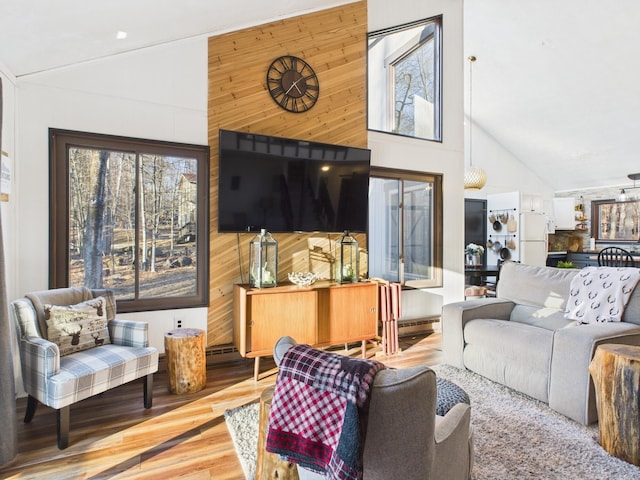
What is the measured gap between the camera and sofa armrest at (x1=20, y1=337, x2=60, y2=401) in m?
2.24

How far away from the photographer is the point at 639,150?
690cm

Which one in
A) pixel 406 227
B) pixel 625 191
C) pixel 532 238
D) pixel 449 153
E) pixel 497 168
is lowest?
pixel 532 238

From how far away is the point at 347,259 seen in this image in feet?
13.6

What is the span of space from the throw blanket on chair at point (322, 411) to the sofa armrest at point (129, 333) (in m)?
1.89

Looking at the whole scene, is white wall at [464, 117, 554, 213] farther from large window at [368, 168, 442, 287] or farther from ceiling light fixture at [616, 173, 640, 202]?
large window at [368, 168, 442, 287]

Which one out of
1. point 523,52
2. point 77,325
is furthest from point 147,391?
point 523,52

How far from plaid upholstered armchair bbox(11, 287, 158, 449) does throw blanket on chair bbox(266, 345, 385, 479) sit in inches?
66.2

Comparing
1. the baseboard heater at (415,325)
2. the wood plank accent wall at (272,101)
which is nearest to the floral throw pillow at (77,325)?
the wood plank accent wall at (272,101)

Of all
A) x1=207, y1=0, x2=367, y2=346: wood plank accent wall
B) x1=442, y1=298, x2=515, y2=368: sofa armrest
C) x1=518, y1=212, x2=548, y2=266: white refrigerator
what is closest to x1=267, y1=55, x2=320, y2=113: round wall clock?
x1=207, y1=0, x2=367, y2=346: wood plank accent wall

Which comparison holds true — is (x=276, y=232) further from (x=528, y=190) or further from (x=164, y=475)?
(x=528, y=190)

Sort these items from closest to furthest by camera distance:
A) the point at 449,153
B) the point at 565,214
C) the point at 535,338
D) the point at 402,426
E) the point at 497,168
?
the point at 402,426 → the point at 535,338 → the point at 449,153 → the point at 497,168 → the point at 565,214

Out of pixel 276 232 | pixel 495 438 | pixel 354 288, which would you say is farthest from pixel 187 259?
pixel 495 438

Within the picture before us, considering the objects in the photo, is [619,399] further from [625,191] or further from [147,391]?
[625,191]

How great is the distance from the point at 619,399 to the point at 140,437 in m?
2.84
